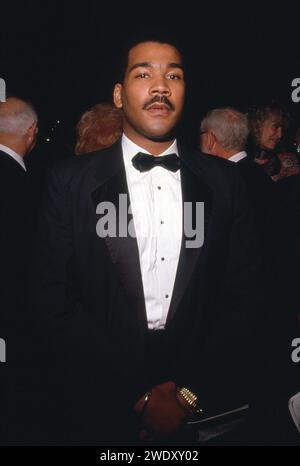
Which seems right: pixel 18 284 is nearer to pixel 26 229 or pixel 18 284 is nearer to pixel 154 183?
pixel 26 229

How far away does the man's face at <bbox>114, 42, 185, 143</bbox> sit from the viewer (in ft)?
5.06

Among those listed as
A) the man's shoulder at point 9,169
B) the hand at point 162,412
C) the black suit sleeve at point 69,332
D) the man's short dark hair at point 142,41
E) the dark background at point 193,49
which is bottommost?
the hand at point 162,412

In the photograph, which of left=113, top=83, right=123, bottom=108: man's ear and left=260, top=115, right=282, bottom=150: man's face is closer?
left=113, top=83, right=123, bottom=108: man's ear

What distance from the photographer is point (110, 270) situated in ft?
5.06

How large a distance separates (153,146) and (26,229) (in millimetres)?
707

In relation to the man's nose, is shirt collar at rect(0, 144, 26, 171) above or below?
below

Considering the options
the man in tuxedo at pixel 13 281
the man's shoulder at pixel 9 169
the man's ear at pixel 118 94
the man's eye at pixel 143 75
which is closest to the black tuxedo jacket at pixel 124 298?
the man's ear at pixel 118 94

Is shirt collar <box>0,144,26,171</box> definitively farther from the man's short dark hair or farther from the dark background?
the dark background

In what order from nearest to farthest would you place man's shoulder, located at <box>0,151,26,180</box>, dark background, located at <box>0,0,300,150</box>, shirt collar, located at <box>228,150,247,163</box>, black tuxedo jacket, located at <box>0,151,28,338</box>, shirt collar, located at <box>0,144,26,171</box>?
1. black tuxedo jacket, located at <box>0,151,28,338</box>
2. man's shoulder, located at <box>0,151,26,180</box>
3. shirt collar, located at <box>0,144,26,171</box>
4. shirt collar, located at <box>228,150,247,163</box>
5. dark background, located at <box>0,0,300,150</box>

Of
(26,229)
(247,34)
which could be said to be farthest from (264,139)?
(247,34)

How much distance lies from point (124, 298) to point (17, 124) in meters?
1.40

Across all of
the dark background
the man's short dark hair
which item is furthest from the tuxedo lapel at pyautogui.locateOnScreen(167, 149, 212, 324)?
the dark background

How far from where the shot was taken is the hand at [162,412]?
5.02 feet

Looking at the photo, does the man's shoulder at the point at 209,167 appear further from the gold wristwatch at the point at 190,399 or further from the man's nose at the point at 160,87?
the gold wristwatch at the point at 190,399
